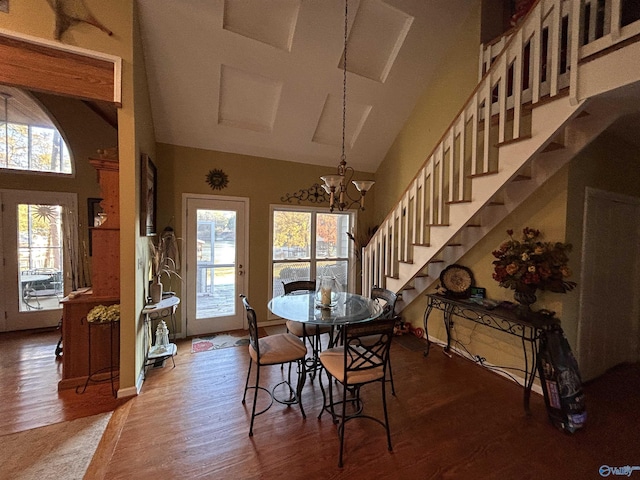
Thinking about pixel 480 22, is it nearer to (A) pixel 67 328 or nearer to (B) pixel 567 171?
(B) pixel 567 171

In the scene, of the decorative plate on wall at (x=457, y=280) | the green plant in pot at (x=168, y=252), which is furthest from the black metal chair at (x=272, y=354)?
the decorative plate on wall at (x=457, y=280)

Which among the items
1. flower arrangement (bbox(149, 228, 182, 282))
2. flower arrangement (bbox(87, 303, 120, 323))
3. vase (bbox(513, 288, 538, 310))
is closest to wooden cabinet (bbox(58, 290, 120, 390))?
flower arrangement (bbox(87, 303, 120, 323))

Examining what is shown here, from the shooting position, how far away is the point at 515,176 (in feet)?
7.23

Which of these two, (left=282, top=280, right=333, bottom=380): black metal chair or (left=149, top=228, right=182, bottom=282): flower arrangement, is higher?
(left=149, top=228, right=182, bottom=282): flower arrangement

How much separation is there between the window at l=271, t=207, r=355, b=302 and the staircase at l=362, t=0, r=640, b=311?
1.65m

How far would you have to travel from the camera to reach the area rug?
173cm

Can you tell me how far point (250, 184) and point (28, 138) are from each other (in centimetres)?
306

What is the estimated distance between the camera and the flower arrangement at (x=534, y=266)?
7.58 feet

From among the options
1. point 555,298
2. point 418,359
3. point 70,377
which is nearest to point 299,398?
point 418,359

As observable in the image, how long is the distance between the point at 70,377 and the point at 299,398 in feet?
7.29

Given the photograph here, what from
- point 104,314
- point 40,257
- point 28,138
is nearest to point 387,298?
point 104,314

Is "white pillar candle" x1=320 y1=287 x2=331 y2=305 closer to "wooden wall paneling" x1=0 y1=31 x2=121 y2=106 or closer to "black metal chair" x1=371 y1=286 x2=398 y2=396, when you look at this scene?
"black metal chair" x1=371 y1=286 x2=398 y2=396

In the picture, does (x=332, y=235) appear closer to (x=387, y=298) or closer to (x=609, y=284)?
(x=387, y=298)

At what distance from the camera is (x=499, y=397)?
101 inches
